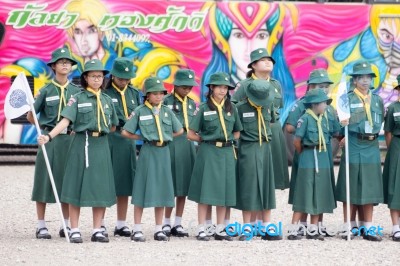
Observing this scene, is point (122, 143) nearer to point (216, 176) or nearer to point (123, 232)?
point (123, 232)

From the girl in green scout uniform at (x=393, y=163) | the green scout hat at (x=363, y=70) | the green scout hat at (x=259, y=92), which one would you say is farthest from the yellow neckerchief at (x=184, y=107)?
the girl in green scout uniform at (x=393, y=163)

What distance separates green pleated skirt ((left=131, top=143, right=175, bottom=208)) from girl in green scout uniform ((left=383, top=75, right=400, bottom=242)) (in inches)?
91.3

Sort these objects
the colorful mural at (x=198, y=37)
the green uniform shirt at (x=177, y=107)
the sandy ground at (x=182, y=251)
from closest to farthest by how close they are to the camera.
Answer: the sandy ground at (x=182, y=251)
the green uniform shirt at (x=177, y=107)
the colorful mural at (x=198, y=37)

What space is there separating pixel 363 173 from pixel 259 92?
56.7 inches

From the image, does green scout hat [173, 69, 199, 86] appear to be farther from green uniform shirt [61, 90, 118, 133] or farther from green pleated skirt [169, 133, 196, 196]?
green uniform shirt [61, 90, 118, 133]

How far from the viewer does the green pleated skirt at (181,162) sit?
38.2ft

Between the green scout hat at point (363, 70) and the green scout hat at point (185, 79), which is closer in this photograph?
the green scout hat at point (363, 70)

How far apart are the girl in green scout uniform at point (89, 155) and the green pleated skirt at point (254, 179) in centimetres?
Result: 133

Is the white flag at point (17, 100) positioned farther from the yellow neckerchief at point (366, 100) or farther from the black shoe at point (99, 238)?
the yellow neckerchief at point (366, 100)

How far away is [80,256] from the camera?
9859 millimetres

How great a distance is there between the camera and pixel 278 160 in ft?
39.6

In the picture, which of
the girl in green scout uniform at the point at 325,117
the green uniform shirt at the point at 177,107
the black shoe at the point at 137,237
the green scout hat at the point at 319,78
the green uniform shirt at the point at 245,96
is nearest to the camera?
the black shoe at the point at 137,237

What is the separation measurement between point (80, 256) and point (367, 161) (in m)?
3.37

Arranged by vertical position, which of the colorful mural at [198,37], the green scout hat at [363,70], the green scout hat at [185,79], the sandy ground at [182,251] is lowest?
the sandy ground at [182,251]
